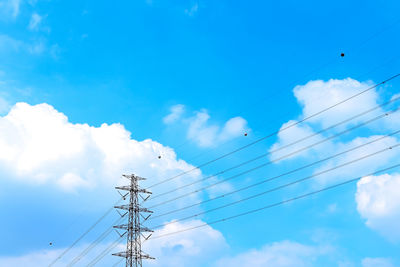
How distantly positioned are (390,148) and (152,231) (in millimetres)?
41682

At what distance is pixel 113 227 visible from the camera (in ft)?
199

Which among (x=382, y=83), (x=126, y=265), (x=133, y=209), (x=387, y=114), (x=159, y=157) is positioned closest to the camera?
(x=382, y=83)

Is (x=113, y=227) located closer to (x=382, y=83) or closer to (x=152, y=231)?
(x=152, y=231)

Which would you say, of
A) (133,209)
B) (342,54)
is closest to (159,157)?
(133,209)

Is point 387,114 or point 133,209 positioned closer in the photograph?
point 387,114

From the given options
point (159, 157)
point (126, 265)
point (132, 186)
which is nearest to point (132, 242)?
point (126, 265)

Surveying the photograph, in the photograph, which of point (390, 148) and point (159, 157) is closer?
point (390, 148)

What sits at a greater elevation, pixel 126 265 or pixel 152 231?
pixel 152 231

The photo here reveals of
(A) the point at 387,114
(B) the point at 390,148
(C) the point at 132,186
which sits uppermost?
(C) the point at 132,186

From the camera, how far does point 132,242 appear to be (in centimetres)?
6022

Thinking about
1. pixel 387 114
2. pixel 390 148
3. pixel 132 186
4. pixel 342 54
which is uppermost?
pixel 132 186

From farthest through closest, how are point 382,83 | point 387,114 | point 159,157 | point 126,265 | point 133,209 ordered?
1. point 133,209
2. point 126,265
3. point 159,157
4. point 387,114
5. point 382,83

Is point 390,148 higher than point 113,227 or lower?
lower

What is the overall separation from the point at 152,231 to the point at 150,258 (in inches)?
180
